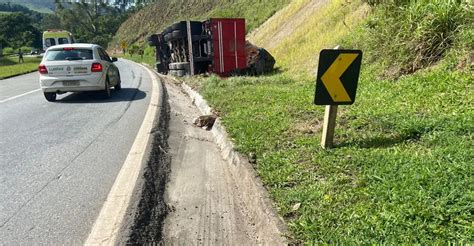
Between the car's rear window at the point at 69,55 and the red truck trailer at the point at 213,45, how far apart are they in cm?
512

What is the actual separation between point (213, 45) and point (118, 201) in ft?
37.2

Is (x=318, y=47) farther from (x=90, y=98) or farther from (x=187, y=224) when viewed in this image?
(x=187, y=224)

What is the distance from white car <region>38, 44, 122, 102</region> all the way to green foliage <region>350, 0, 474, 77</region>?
6.93 m

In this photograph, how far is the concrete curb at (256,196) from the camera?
275 centimetres

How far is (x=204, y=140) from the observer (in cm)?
592

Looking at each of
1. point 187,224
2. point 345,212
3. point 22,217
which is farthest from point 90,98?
point 345,212

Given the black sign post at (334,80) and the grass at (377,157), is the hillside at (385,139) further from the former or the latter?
the black sign post at (334,80)

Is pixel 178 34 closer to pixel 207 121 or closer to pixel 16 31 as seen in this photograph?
pixel 207 121

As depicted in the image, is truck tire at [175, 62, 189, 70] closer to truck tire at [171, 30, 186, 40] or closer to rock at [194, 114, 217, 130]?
truck tire at [171, 30, 186, 40]

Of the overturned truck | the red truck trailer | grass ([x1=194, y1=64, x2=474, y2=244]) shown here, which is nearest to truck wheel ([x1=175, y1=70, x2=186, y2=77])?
the red truck trailer

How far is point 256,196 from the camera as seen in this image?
10.9 ft

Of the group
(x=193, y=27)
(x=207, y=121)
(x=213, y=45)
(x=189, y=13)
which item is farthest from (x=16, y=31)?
(x=207, y=121)

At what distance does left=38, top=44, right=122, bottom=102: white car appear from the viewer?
936 cm

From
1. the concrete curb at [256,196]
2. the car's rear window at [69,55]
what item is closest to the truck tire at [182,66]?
the car's rear window at [69,55]
